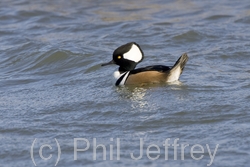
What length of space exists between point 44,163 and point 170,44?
6737 millimetres

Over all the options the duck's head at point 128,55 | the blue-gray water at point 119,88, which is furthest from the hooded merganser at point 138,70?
the blue-gray water at point 119,88

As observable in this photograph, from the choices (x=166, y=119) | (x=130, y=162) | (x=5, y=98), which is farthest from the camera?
(x=5, y=98)

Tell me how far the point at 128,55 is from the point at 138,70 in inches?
15.2

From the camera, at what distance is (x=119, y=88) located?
10.5m

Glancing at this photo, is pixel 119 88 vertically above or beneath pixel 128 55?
beneath

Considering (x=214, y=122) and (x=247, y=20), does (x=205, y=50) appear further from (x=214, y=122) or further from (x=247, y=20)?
(x=214, y=122)

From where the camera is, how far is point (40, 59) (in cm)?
1273

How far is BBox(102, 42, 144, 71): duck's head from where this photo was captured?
10.8 m

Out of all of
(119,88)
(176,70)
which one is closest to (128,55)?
(119,88)

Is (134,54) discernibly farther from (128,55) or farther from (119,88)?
(119,88)

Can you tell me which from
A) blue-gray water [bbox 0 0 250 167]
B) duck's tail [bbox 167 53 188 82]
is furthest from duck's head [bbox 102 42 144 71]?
duck's tail [bbox 167 53 188 82]

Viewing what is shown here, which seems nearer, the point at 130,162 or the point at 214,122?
the point at 130,162

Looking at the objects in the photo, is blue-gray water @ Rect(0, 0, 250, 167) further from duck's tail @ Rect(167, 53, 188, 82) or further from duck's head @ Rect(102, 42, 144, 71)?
duck's head @ Rect(102, 42, 144, 71)

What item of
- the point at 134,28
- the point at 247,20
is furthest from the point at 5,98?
the point at 247,20
